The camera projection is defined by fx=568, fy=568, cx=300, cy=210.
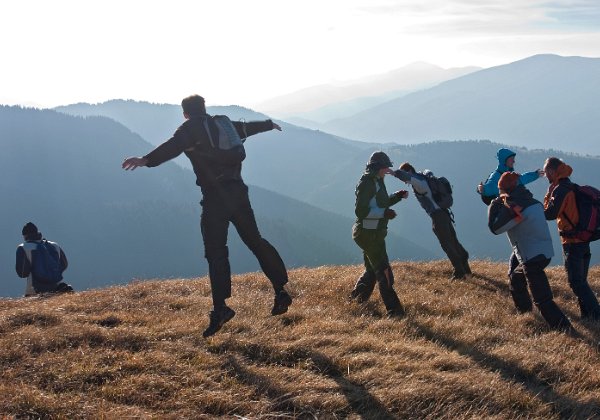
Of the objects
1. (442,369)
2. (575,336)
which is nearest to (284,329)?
(442,369)

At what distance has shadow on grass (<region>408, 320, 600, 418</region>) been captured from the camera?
5523 millimetres

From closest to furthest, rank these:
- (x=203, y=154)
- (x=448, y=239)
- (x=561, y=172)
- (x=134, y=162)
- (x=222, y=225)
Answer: (x=134, y=162) < (x=203, y=154) < (x=222, y=225) < (x=561, y=172) < (x=448, y=239)

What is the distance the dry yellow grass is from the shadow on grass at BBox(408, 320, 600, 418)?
0.05ft

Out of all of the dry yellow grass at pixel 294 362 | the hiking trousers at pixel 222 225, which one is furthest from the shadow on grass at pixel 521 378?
the hiking trousers at pixel 222 225

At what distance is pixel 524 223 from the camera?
27.3ft

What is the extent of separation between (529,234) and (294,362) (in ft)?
13.6

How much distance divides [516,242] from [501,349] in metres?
2.05

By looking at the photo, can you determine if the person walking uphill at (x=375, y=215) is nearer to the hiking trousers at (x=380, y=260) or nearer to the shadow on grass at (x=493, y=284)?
the hiking trousers at (x=380, y=260)

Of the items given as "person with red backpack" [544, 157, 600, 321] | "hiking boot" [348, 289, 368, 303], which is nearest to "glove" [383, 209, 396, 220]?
"hiking boot" [348, 289, 368, 303]

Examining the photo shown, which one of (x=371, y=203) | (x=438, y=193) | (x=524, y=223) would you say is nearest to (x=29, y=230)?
(x=371, y=203)

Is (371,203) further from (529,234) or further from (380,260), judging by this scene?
(529,234)

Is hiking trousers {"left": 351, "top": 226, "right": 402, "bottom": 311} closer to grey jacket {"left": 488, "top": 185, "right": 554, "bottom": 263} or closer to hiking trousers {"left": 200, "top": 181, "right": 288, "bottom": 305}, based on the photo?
grey jacket {"left": 488, "top": 185, "right": 554, "bottom": 263}

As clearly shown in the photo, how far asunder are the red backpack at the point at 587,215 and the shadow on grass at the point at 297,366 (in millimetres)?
4676

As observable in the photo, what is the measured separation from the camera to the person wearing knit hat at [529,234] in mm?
8180
